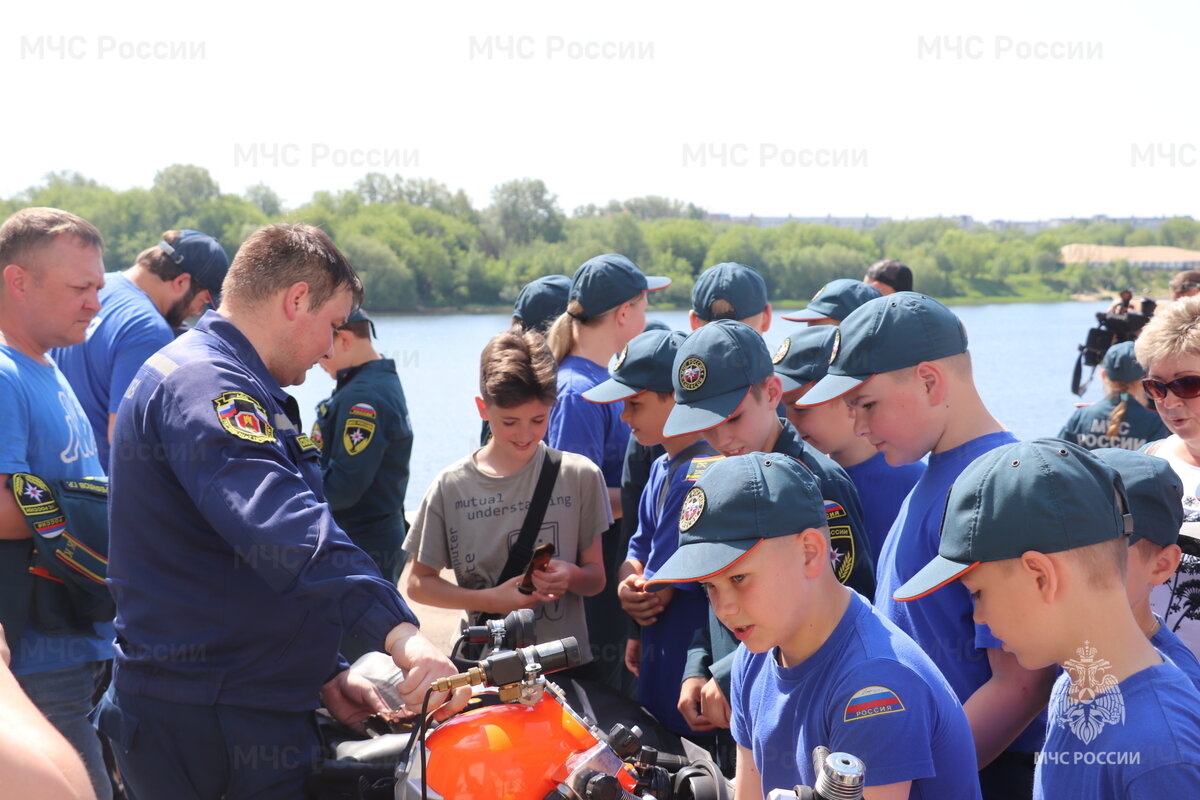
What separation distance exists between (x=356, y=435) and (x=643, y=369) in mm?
1475

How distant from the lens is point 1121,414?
18.1 ft

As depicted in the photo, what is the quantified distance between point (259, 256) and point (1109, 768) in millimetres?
2503

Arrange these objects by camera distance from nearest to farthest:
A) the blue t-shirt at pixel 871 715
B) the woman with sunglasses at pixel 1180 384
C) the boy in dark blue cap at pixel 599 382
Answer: the blue t-shirt at pixel 871 715
the woman with sunglasses at pixel 1180 384
the boy in dark blue cap at pixel 599 382

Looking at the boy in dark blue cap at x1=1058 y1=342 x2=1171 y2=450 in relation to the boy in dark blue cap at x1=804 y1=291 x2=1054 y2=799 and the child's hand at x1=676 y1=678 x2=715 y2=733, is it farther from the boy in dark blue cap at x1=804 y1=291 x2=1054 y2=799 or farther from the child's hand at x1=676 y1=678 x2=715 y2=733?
the child's hand at x1=676 y1=678 x2=715 y2=733

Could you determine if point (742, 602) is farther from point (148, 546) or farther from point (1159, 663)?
point (148, 546)

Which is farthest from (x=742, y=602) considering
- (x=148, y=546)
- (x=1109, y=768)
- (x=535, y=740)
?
(x=148, y=546)

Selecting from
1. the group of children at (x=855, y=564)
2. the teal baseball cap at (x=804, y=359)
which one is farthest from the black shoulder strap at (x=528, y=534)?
the teal baseball cap at (x=804, y=359)

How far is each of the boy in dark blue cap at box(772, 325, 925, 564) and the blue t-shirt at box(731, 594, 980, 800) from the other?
4.13ft

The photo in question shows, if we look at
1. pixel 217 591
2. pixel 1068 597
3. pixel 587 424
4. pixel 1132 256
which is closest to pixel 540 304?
pixel 587 424

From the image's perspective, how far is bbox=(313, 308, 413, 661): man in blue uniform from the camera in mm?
4391

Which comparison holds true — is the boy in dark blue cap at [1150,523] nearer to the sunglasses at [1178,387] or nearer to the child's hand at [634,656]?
the sunglasses at [1178,387]

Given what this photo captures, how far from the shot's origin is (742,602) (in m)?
2.13

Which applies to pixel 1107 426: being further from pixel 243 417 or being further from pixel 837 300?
pixel 243 417

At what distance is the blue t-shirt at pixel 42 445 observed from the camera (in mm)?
3279
